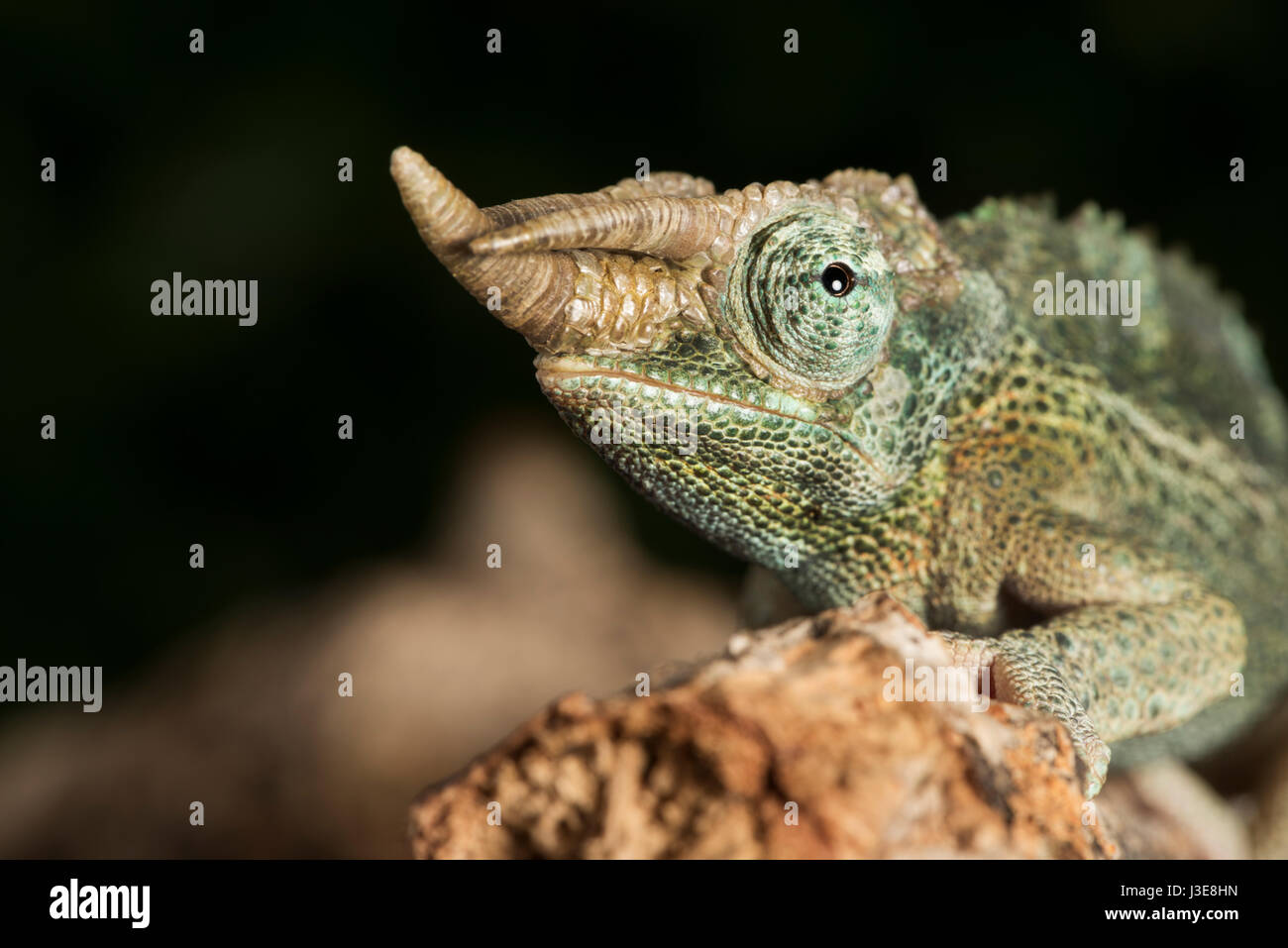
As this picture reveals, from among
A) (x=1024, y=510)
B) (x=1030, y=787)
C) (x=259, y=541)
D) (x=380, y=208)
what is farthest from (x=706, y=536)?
(x=259, y=541)

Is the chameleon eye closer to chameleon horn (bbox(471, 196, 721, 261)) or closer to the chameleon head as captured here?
the chameleon head

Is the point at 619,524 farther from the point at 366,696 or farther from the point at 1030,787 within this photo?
the point at 1030,787
